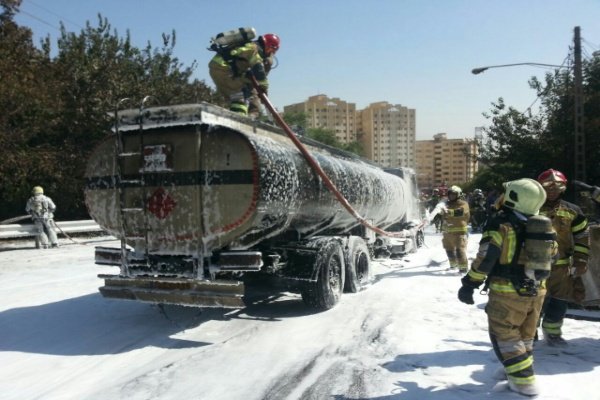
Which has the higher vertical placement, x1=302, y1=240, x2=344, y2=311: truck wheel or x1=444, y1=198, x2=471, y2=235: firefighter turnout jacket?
x1=444, y1=198, x2=471, y2=235: firefighter turnout jacket

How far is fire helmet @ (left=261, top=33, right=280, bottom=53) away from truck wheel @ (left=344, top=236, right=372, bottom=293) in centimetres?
327

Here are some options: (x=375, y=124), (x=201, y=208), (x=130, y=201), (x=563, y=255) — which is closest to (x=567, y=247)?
(x=563, y=255)

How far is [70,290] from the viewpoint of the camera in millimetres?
7871

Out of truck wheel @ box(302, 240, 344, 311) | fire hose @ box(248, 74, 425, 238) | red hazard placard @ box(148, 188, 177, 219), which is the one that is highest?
fire hose @ box(248, 74, 425, 238)

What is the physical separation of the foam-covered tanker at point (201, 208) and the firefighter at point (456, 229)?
412cm

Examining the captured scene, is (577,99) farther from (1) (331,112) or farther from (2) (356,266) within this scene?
(1) (331,112)

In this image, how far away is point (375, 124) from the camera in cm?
11375

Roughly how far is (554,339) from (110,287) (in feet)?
15.7

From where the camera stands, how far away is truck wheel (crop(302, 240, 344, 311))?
6191 millimetres

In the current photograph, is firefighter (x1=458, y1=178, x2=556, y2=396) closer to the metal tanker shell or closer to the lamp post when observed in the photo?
the metal tanker shell

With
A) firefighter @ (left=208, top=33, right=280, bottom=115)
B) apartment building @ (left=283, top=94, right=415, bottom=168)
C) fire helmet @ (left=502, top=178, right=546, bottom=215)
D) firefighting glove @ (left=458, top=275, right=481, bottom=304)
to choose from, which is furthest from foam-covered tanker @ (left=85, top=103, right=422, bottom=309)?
apartment building @ (left=283, top=94, right=415, bottom=168)

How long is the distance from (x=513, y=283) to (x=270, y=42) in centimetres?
544

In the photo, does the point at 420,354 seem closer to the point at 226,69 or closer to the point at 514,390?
the point at 514,390

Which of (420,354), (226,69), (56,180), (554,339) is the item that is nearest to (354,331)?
(420,354)
